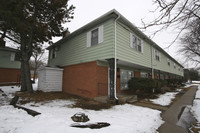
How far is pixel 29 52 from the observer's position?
9133 millimetres

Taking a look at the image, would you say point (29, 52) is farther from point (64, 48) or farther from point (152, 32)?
point (152, 32)

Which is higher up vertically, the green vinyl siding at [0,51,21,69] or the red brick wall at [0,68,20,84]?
the green vinyl siding at [0,51,21,69]

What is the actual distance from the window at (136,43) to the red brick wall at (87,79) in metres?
3.00

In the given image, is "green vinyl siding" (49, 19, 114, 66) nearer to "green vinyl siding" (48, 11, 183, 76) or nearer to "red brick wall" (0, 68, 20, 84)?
"green vinyl siding" (48, 11, 183, 76)

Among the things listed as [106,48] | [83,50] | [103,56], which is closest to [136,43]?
[106,48]

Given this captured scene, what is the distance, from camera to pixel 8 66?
46.8 feet

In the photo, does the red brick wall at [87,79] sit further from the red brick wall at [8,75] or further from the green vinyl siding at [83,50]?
the red brick wall at [8,75]

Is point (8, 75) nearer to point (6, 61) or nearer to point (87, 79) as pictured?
point (6, 61)

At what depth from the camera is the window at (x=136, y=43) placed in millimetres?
8219

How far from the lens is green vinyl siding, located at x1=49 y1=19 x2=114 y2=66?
6617 mm

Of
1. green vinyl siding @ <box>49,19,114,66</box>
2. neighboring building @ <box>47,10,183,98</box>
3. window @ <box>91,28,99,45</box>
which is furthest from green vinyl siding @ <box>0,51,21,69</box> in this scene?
window @ <box>91,28,99,45</box>

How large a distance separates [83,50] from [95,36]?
159cm

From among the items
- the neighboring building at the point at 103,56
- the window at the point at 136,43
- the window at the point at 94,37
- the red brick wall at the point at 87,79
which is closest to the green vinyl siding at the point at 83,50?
the neighboring building at the point at 103,56

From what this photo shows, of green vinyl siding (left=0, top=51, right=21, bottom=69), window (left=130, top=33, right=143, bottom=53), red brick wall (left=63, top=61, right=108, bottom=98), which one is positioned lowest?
red brick wall (left=63, top=61, right=108, bottom=98)
